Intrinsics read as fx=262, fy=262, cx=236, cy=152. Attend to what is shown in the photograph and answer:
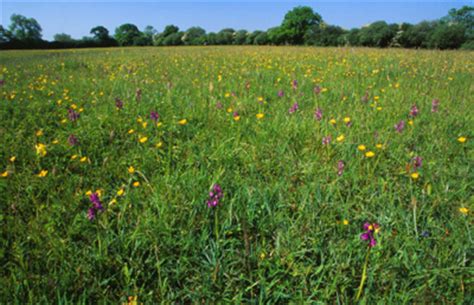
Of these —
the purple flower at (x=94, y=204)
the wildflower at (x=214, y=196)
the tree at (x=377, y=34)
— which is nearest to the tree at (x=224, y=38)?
the tree at (x=377, y=34)

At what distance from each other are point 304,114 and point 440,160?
1.54 meters

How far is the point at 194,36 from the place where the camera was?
5422cm

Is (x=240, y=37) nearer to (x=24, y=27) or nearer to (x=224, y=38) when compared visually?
(x=224, y=38)

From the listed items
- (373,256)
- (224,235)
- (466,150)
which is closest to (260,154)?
(224,235)

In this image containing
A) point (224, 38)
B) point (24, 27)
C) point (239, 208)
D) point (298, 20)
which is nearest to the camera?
point (239, 208)

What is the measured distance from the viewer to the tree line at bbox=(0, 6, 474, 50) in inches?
838

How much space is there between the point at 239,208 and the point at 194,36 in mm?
58525

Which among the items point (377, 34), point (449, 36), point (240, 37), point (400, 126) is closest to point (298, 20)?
point (240, 37)

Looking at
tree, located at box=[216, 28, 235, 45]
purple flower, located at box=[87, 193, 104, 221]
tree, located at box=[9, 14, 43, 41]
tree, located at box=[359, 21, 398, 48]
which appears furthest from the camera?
tree, located at box=[9, 14, 43, 41]

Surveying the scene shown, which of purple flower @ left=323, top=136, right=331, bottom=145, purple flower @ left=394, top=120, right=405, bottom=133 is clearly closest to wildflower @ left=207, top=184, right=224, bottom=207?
purple flower @ left=323, top=136, right=331, bottom=145

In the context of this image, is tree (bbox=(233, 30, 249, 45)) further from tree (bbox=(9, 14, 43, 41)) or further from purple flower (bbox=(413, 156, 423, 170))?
tree (bbox=(9, 14, 43, 41))

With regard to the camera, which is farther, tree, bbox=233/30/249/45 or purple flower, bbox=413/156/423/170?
tree, bbox=233/30/249/45

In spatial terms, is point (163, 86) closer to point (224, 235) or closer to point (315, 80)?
point (315, 80)

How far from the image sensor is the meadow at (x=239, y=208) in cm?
132
